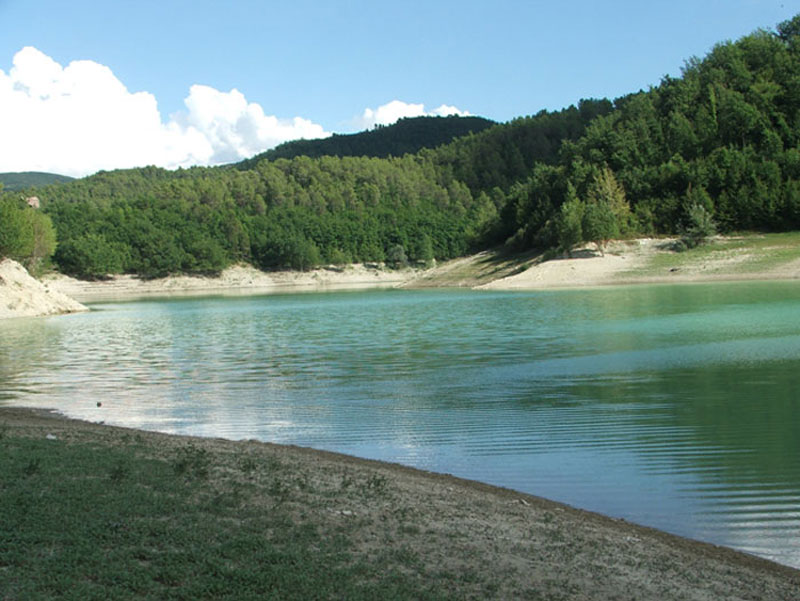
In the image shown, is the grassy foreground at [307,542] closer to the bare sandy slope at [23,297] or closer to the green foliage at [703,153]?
the bare sandy slope at [23,297]

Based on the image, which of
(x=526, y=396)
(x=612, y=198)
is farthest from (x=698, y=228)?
(x=526, y=396)

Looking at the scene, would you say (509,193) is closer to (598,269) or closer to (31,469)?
(598,269)

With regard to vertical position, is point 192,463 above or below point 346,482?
above

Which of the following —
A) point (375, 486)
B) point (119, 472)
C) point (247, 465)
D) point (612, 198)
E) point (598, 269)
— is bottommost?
point (375, 486)

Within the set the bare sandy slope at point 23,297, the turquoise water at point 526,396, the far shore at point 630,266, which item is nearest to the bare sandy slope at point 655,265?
the far shore at point 630,266

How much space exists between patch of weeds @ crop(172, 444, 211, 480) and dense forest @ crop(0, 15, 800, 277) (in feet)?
175

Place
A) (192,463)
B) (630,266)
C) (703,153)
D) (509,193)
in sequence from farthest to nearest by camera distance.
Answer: (509,193) < (703,153) < (630,266) < (192,463)

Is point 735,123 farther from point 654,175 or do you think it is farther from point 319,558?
point 319,558

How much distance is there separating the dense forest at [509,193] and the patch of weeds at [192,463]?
5339 cm

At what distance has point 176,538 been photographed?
21.2 ft

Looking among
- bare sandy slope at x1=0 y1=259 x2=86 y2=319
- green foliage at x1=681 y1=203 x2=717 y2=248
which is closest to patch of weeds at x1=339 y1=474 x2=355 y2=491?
bare sandy slope at x1=0 y1=259 x2=86 y2=319

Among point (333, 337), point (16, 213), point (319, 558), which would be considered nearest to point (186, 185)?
point (16, 213)

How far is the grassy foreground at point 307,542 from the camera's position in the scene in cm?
570

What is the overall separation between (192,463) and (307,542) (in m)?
3.27
